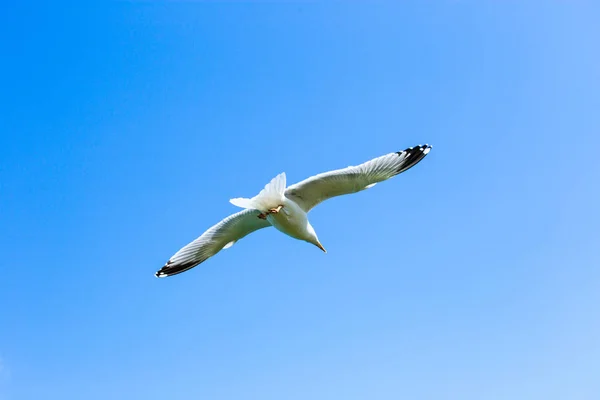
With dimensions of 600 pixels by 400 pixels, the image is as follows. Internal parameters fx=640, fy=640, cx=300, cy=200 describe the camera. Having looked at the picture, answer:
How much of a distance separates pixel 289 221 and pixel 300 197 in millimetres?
321

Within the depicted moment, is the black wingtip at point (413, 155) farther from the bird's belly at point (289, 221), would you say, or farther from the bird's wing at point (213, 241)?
the bird's wing at point (213, 241)

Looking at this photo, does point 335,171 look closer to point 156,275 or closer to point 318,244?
point 318,244

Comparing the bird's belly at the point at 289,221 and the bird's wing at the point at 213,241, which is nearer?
the bird's belly at the point at 289,221

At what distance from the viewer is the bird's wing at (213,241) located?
7.99 metres

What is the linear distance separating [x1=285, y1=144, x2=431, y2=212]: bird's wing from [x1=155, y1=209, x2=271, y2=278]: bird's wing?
0.77 m

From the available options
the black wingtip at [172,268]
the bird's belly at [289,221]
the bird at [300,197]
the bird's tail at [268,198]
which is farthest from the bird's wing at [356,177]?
the black wingtip at [172,268]

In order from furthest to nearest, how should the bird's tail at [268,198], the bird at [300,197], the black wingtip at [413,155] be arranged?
the black wingtip at [413,155], the bird at [300,197], the bird's tail at [268,198]

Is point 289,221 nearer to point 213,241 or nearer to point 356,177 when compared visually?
point 356,177

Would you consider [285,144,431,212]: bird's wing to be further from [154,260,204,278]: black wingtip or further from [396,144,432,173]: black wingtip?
[154,260,204,278]: black wingtip

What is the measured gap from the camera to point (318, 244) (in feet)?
26.7

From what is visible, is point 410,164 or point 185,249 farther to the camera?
point 185,249

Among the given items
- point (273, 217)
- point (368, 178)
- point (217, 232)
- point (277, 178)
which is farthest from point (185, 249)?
point (368, 178)

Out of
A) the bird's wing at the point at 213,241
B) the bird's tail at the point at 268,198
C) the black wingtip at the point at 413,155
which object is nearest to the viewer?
the bird's tail at the point at 268,198

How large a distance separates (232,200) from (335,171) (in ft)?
4.15
